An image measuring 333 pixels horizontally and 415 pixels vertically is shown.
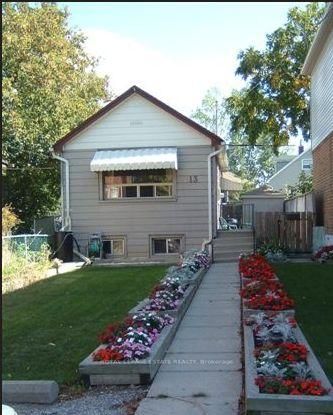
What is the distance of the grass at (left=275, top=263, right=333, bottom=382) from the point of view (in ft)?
20.5

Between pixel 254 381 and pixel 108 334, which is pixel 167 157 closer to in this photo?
pixel 108 334

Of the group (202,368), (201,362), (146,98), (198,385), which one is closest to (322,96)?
(146,98)

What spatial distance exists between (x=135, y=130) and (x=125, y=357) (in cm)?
1382

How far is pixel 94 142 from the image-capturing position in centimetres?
1883

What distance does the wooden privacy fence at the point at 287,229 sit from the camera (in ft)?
60.5

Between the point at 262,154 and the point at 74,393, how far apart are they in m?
88.9

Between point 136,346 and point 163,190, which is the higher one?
point 163,190

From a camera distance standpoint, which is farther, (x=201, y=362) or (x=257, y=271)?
(x=257, y=271)

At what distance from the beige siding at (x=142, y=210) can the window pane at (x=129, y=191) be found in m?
0.31

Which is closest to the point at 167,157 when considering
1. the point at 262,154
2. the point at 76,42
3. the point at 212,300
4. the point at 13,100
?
the point at 212,300

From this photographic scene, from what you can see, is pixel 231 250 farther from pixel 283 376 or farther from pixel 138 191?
pixel 283 376

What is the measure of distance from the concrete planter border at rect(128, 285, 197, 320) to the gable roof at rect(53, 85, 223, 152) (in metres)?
8.54

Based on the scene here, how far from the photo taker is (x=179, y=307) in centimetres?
794

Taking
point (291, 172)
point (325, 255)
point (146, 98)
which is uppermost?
point (291, 172)
